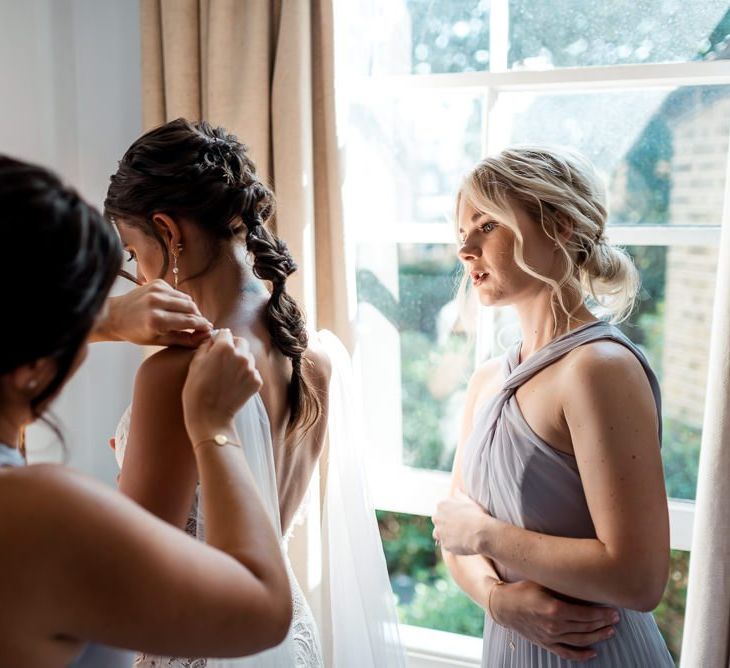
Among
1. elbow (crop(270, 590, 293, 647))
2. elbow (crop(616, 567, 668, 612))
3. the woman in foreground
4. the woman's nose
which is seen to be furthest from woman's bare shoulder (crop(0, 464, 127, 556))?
the woman's nose

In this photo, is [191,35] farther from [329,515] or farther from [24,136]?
[329,515]

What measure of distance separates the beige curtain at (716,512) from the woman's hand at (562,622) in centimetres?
52

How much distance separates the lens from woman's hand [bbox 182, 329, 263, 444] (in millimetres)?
872

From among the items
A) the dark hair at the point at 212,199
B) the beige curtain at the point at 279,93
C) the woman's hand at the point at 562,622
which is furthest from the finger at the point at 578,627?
the beige curtain at the point at 279,93

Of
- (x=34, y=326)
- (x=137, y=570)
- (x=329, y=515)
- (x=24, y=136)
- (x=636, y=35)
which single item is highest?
(x=636, y=35)

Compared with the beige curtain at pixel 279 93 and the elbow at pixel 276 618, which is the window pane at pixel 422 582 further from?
the elbow at pixel 276 618

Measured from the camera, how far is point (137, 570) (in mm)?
650

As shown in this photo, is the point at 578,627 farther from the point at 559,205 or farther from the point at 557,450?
the point at 559,205

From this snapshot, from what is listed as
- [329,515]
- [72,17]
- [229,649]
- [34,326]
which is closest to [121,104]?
[72,17]

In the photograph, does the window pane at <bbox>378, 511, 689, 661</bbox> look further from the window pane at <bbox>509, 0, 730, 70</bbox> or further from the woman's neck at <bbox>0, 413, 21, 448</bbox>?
the woman's neck at <bbox>0, 413, 21, 448</bbox>

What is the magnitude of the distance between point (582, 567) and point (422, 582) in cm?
159

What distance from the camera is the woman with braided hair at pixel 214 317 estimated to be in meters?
1.04

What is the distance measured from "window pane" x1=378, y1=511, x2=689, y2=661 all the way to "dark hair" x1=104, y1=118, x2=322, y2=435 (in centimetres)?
142

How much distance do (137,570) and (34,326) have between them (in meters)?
0.25
